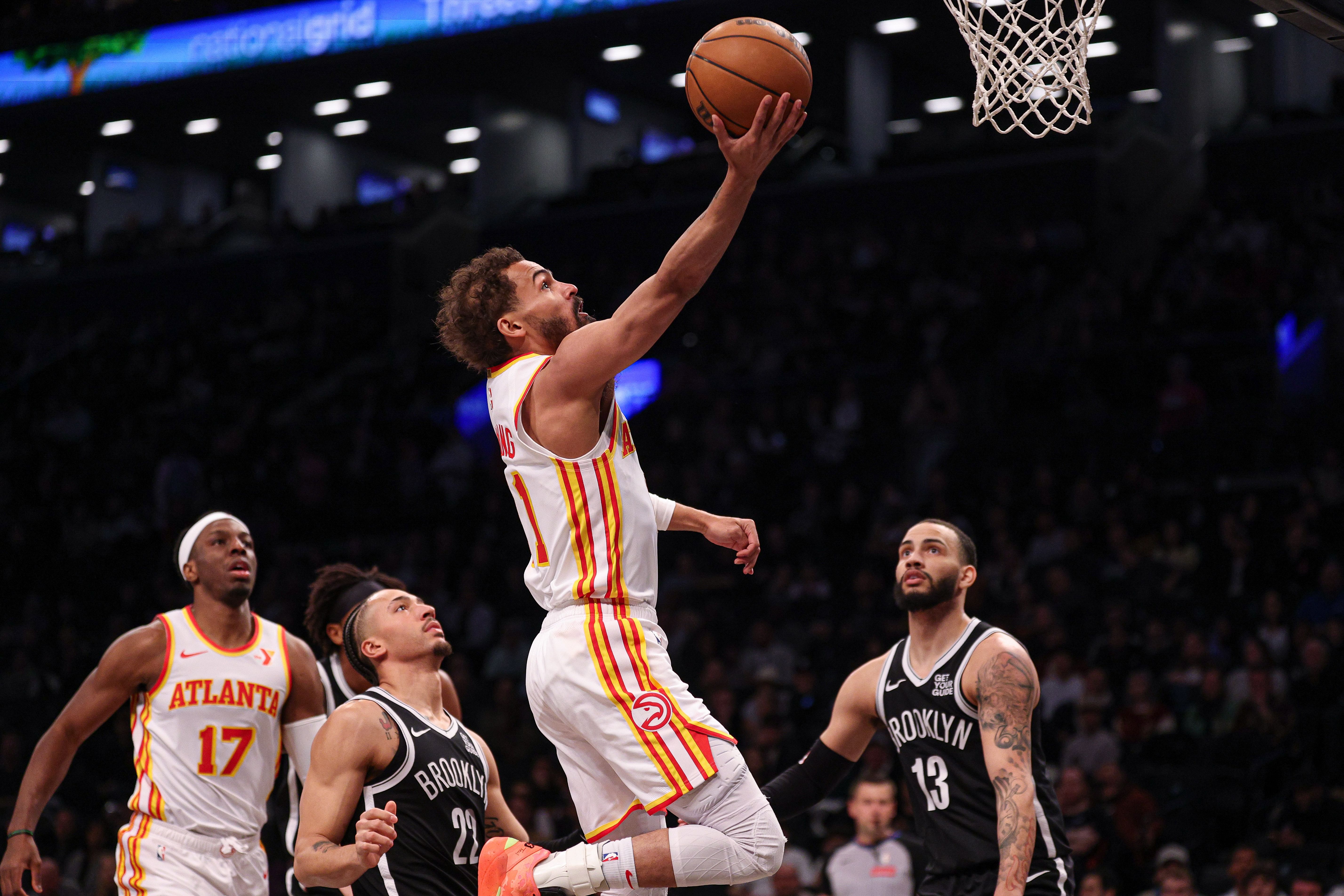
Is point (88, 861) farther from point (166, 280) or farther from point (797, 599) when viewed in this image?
point (166, 280)

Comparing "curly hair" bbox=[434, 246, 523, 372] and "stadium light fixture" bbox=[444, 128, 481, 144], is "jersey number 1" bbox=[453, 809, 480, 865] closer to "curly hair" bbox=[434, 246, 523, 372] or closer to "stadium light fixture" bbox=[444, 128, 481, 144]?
"curly hair" bbox=[434, 246, 523, 372]

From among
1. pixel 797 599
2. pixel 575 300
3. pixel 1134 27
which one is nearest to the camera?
pixel 575 300

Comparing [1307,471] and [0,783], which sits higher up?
[1307,471]

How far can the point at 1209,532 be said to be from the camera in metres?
12.9

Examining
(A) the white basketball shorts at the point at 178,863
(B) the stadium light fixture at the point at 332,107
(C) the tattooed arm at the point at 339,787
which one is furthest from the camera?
(B) the stadium light fixture at the point at 332,107

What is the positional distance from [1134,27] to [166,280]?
52.4ft

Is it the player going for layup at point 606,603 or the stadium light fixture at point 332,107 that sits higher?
the stadium light fixture at point 332,107

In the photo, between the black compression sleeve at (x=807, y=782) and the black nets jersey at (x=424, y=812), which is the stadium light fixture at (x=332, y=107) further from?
the black nets jersey at (x=424, y=812)

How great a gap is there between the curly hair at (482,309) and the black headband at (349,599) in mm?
1775

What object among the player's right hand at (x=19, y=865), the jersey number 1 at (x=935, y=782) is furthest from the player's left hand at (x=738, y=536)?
the player's right hand at (x=19, y=865)

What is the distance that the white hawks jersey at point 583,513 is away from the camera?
446cm

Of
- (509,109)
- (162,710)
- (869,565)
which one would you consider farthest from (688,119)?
(162,710)

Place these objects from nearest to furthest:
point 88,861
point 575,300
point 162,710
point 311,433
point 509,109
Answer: point 575,300, point 162,710, point 88,861, point 311,433, point 509,109

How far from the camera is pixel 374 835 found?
14.2 ft
